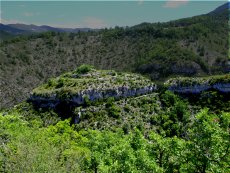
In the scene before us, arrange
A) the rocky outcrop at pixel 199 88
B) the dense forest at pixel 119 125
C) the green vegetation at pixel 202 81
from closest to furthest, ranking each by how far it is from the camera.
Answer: the dense forest at pixel 119 125 < the rocky outcrop at pixel 199 88 < the green vegetation at pixel 202 81

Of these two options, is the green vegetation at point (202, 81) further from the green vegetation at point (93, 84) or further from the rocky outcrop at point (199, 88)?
the green vegetation at point (93, 84)

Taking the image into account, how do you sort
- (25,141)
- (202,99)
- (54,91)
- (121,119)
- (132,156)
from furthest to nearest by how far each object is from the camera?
1. (54,91)
2. (202,99)
3. (121,119)
4. (25,141)
5. (132,156)

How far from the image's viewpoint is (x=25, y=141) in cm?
5272

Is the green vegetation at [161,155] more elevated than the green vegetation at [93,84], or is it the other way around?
the green vegetation at [161,155]

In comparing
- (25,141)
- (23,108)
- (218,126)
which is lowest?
(23,108)

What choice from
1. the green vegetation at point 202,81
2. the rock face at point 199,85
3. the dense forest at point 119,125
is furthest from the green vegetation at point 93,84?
the rock face at point 199,85

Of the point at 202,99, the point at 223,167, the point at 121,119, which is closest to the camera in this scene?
the point at 223,167

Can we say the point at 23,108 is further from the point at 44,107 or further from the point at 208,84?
the point at 208,84

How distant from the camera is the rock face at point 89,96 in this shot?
127438 millimetres

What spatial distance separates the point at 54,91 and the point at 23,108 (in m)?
10.9

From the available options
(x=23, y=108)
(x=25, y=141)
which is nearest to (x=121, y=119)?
(x=23, y=108)

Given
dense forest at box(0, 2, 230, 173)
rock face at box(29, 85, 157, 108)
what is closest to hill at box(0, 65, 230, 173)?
dense forest at box(0, 2, 230, 173)

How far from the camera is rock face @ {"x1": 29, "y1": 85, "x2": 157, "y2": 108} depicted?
127438 millimetres

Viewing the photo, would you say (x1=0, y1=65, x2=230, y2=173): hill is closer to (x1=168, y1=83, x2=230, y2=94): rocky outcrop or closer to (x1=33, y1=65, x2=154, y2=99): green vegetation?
(x1=33, y1=65, x2=154, y2=99): green vegetation
